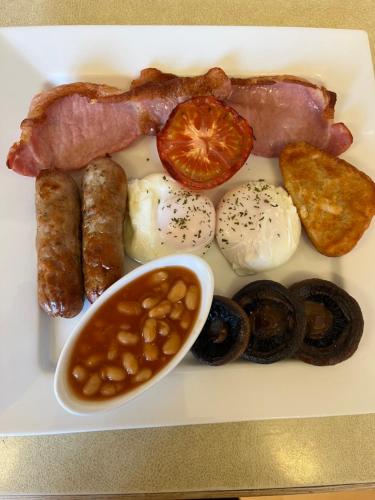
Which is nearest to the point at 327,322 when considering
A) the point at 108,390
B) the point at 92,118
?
the point at 108,390

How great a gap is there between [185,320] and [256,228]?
21.9 inches

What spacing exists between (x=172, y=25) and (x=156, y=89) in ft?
1.48

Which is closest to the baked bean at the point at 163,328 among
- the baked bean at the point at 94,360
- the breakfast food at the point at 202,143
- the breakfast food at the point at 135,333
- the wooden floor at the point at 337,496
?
the breakfast food at the point at 135,333

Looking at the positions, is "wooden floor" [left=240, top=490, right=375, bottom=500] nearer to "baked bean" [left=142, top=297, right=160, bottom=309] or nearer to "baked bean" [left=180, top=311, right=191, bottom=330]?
"baked bean" [left=180, top=311, right=191, bottom=330]

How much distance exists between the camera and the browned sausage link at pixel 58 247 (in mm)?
1576

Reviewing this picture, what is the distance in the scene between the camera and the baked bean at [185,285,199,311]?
1.44 m

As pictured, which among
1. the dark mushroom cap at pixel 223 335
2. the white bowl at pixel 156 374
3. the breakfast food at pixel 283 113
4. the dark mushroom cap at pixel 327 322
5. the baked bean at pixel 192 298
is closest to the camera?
the white bowl at pixel 156 374

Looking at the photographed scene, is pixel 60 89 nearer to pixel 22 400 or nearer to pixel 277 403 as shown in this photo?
pixel 22 400

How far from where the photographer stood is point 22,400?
1599 millimetres

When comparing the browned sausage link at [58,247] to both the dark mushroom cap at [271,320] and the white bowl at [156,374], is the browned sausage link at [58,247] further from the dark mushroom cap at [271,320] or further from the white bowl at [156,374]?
the dark mushroom cap at [271,320]

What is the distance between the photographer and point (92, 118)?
1.86 m

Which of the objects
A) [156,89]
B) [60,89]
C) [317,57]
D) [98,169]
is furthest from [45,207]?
[317,57]

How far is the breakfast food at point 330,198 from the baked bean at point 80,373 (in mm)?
1088

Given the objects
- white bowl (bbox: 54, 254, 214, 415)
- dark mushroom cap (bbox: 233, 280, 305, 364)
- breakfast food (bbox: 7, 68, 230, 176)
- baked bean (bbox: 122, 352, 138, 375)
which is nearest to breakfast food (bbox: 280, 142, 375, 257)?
dark mushroom cap (bbox: 233, 280, 305, 364)
